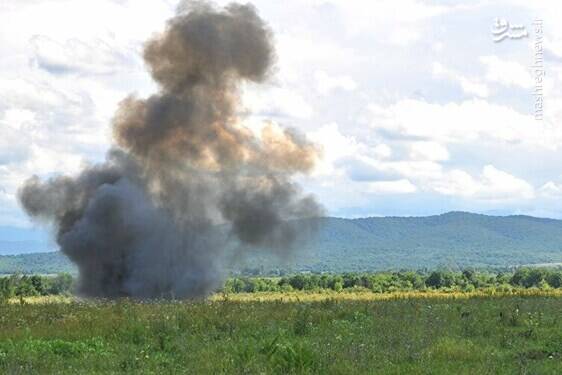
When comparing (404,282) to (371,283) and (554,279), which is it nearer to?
(371,283)

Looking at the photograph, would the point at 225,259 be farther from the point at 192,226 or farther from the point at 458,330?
the point at 458,330

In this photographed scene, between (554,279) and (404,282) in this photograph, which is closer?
(404,282)

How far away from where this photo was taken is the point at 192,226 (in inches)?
2562

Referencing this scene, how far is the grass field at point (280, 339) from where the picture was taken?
53.7 feet

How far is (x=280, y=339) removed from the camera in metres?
20.5

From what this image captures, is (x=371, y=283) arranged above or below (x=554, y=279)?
above

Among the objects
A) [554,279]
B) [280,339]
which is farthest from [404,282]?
[280,339]

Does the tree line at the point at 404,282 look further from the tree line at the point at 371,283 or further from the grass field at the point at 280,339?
the grass field at the point at 280,339

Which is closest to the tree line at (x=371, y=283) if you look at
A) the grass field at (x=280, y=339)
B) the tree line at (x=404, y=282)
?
the tree line at (x=404, y=282)

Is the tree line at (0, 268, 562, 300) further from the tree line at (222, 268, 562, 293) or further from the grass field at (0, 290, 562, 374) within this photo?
the grass field at (0, 290, 562, 374)

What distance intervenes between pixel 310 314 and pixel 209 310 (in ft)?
12.8

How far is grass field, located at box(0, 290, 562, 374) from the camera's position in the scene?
1636 cm

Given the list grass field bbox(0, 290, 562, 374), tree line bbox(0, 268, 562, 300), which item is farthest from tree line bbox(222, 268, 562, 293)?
grass field bbox(0, 290, 562, 374)

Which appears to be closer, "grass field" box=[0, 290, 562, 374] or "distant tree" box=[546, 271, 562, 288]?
"grass field" box=[0, 290, 562, 374]
